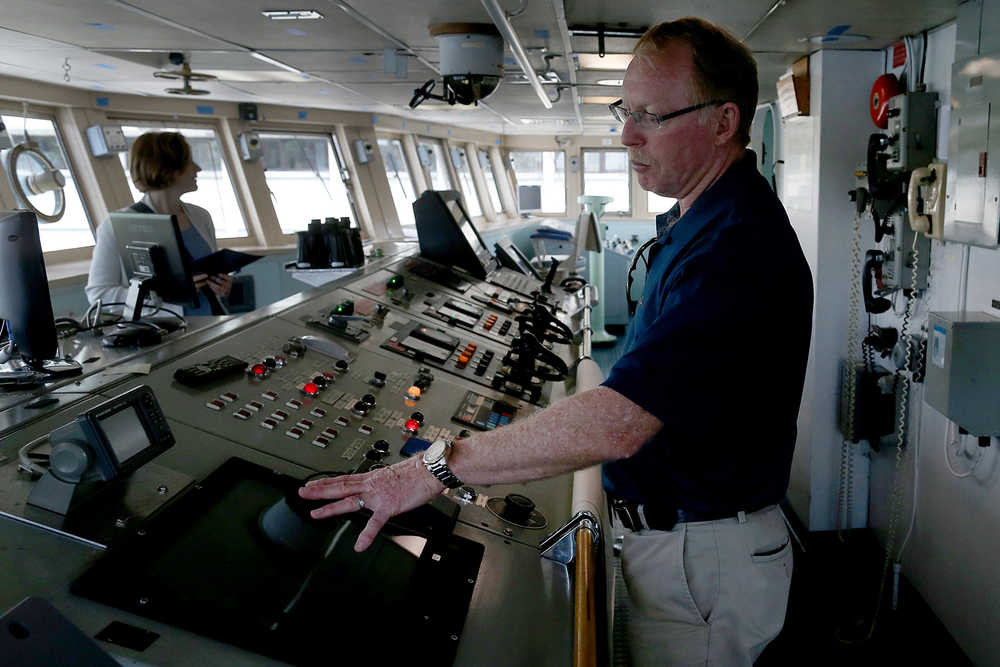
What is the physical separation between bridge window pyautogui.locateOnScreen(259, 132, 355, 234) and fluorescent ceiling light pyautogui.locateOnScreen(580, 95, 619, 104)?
3.20 meters

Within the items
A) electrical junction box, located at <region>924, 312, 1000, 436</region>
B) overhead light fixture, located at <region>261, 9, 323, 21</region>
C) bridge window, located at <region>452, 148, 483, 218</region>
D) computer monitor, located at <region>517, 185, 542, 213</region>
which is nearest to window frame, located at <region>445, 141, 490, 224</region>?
bridge window, located at <region>452, 148, 483, 218</region>

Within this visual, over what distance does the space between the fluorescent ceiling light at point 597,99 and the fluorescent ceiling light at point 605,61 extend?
1574 millimetres

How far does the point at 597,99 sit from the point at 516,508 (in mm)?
4992

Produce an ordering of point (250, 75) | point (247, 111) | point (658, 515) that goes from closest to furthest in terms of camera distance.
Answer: point (658, 515) < point (250, 75) < point (247, 111)

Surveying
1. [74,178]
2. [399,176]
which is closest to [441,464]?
[74,178]

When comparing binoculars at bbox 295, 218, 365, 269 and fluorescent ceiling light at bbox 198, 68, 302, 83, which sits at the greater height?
fluorescent ceiling light at bbox 198, 68, 302, 83

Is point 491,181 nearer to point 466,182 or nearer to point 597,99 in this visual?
point 466,182

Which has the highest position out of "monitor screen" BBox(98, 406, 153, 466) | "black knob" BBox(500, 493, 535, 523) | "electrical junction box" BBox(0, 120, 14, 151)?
"electrical junction box" BBox(0, 120, 14, 151)

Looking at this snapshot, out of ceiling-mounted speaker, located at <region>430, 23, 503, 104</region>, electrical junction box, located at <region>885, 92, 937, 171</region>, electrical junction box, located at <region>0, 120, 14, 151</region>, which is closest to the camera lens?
electrical junction box, located at <region>885, 92, 937, 171</region>

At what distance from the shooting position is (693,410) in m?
0.99

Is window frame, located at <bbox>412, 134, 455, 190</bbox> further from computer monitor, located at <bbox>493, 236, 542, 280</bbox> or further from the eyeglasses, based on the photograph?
the eyeglasses

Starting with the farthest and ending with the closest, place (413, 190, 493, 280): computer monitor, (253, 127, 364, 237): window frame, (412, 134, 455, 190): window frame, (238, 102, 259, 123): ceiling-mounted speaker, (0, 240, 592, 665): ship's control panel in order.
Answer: (412, 134, 455, 190): window frame
(253, 127, 364, 237): window frame
(238, 102, 259, 123): ceiling-mounted speaker
(413, 190, 493, 280): computer monitor
(0, 240, 592, 665): ship's control panel

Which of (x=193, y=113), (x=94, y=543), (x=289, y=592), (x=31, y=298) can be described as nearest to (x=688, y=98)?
(x=289, y=592)

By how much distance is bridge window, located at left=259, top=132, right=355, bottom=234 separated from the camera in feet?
25.0
